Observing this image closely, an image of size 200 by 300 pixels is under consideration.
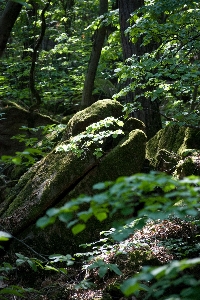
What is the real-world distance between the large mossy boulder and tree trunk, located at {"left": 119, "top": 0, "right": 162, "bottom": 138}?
1018 mm

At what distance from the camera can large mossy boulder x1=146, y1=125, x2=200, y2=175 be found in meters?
5.95

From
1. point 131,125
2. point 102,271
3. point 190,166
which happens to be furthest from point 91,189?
point 102,271

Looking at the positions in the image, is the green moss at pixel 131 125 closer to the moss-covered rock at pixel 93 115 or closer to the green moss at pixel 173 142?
the moss-covered rock at pixel 93 115

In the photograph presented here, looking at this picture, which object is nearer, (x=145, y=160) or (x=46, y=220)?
(x=46, y=220)

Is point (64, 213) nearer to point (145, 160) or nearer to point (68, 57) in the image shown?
point (145, 160)

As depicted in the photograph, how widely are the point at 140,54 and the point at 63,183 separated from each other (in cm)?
334

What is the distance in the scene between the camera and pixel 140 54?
25.8ft

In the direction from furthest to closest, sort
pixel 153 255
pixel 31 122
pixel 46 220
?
pixel 31 122, pixel 153 255, pixel 46 220

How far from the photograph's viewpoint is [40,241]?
5.60 meters

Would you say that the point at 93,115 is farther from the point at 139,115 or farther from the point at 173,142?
the point at 139,115

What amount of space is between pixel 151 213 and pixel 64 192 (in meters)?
4.23

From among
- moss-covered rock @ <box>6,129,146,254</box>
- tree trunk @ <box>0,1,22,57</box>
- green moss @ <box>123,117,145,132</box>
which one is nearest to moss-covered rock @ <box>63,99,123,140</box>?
green moss @ <box>123,117,145,132</box>

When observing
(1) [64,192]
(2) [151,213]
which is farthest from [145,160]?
(2) [151,213]

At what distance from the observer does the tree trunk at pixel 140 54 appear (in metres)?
7.75
